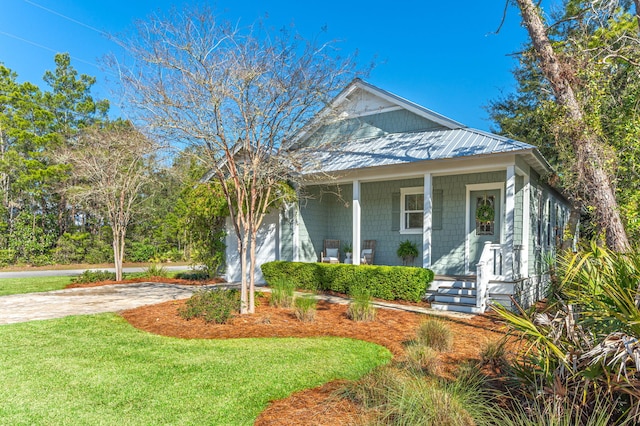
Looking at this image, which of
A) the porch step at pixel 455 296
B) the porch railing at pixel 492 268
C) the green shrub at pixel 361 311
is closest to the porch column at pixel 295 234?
the porch step at pixel 455 296

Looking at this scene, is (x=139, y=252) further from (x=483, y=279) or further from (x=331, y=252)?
(x=483, y=279)

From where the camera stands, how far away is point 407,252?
1157 centimetres

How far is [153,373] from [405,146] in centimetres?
902

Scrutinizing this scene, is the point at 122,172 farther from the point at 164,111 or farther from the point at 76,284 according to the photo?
the point at 164,111

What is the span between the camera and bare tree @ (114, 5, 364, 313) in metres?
7.13

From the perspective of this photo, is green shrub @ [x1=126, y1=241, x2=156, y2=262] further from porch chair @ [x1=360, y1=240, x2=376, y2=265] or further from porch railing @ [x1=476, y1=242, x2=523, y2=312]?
porch railing @ [x1=476, y1=242, x2=523, y2=312]

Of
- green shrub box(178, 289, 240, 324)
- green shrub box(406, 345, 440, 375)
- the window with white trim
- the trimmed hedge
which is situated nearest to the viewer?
green shrub box(406, 345, 440, 375)

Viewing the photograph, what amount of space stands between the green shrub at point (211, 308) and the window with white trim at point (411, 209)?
619cm

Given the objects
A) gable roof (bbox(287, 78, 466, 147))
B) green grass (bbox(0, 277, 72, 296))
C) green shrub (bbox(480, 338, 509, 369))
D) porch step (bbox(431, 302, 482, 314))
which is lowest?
green grass (bbox(0, 277, 72, 296))

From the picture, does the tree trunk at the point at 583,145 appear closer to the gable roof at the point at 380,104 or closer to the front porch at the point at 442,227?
the front porch at the point at 442,227

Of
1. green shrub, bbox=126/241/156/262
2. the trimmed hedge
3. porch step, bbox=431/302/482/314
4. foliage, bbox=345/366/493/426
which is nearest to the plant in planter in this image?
the trimmed hedge

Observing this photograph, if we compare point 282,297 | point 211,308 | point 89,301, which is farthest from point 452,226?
point 89,301

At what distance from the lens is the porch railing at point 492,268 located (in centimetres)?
854

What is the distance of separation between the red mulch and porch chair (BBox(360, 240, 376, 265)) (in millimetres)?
3670
